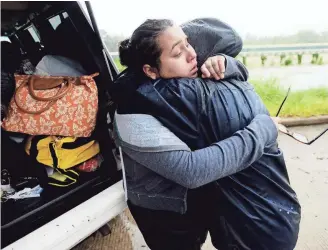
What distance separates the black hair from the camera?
112 cm

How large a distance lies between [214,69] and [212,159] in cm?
36

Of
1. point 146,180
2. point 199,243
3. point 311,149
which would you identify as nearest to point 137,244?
point 199,243

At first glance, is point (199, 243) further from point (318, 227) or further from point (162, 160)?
point (318, 227)

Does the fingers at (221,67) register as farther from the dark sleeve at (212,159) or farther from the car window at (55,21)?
the car window at (55,21)

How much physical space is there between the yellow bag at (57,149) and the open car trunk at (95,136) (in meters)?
0.10

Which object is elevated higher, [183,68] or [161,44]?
[161,44]

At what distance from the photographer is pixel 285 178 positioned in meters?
1.18

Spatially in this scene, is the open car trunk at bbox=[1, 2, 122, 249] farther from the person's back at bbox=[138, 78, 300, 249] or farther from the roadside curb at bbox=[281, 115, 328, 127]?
the roadside curb at bbox=[281, 115, 328, 127]

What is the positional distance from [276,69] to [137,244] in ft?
13.9

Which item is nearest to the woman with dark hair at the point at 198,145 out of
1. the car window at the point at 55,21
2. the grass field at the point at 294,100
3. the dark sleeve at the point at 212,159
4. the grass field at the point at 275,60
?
the dark sleeve at the point at 212,159

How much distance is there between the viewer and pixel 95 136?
1.59 m

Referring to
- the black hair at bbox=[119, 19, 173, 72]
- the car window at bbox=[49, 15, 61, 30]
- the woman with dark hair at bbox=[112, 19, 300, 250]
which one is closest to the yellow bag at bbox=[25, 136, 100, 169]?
the woman with dark hair at bbox=[112, 19, 300, 250]

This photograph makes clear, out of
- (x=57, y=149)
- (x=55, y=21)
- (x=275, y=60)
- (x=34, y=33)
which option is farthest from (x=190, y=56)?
(x=275, y=60)

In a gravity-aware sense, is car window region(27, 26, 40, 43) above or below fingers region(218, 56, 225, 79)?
above
